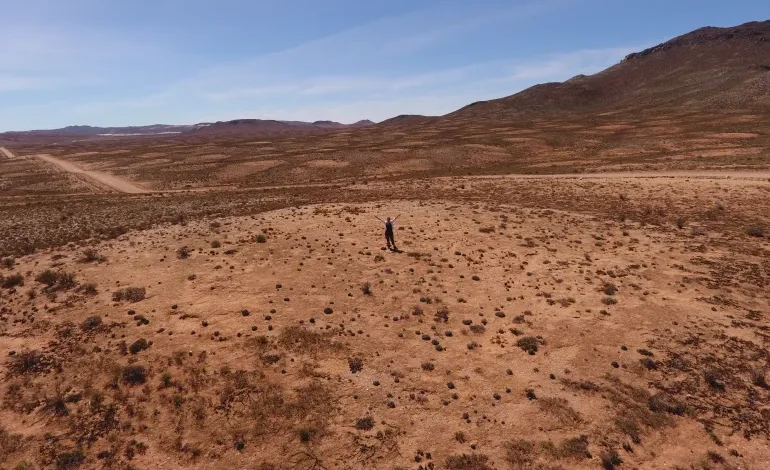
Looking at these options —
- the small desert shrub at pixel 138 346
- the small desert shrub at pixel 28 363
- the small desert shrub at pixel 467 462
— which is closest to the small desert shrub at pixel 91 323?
the small desert shrub at pixel 28 363

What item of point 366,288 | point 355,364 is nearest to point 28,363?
point 355,364

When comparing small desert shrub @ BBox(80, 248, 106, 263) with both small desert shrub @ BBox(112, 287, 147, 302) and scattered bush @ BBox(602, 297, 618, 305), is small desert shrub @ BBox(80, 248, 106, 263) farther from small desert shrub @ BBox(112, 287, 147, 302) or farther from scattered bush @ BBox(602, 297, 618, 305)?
→ scattered bush @ BBox(602, 297, 618, 305)

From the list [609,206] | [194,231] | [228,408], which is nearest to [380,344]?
[228,408]

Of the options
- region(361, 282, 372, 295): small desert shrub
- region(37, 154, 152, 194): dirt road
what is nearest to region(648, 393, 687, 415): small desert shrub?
region(361, 282, 372, 295): small desert shrub

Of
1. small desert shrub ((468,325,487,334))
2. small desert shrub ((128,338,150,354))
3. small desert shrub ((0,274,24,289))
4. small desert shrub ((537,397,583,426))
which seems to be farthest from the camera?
small desert shrub ((0,274,24,289))

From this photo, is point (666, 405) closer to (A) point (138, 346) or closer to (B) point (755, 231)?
(A) point (138, 346)

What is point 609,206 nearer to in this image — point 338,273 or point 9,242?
point 338,273
